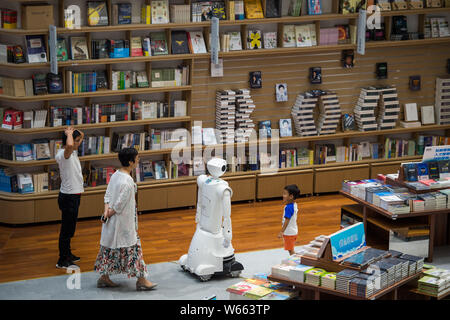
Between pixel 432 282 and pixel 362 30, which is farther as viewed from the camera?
pixel 362 30

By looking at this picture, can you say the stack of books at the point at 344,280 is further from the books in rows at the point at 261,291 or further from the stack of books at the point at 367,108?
the stack of books at the point at 367,108

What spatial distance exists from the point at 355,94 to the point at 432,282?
483cm

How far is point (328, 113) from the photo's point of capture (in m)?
10.7

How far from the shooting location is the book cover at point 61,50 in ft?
30.2

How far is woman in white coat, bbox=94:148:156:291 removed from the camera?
7098mm

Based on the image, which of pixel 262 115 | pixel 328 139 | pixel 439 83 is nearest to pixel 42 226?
pixel 262 115

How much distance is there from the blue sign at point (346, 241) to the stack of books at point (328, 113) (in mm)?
4057

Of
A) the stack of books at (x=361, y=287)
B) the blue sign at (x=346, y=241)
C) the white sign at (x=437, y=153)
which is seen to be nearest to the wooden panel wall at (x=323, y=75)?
the white sign at (x=437, y=153)

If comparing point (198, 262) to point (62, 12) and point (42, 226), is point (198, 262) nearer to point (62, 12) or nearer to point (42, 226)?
point (42, 226)

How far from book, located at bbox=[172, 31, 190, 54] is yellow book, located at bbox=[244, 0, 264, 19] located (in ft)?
2.98

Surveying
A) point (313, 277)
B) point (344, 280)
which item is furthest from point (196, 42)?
point (344, 280)

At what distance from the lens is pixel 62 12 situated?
914cm

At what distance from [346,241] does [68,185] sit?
3040mm

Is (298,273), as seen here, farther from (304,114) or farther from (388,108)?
(388,108)
